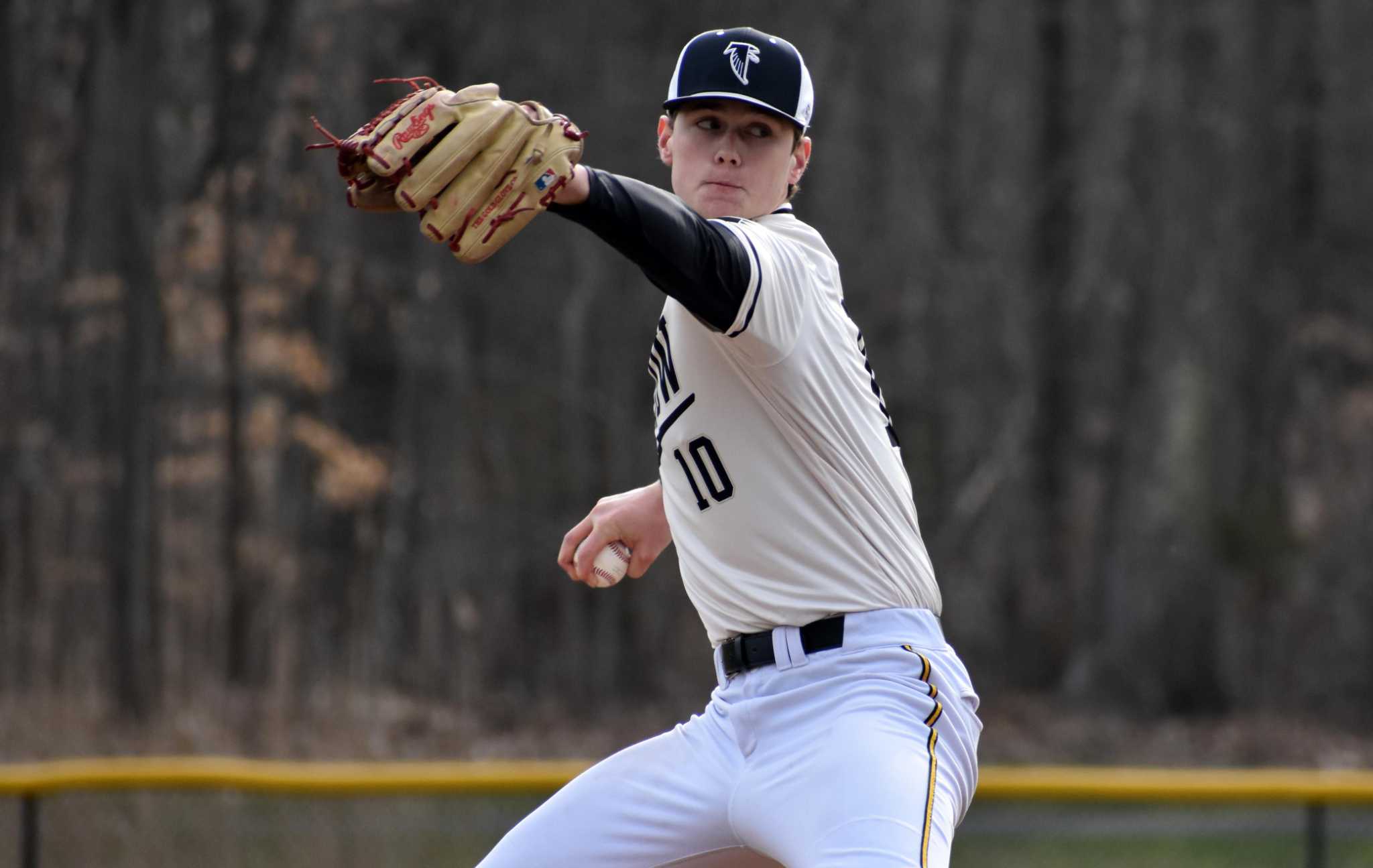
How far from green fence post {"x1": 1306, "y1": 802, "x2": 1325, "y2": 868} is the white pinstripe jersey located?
2775mm

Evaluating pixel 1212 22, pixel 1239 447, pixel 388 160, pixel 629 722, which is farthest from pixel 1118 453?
pixel 388 160

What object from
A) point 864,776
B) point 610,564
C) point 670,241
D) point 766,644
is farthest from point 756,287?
point 610,564

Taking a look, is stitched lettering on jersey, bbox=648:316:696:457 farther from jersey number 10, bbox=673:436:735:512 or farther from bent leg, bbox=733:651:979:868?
bent leg, bbox=733:651:979:868

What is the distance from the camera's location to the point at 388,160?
2066mm

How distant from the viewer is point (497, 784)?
4.99m

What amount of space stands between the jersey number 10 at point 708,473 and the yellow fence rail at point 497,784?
250cm

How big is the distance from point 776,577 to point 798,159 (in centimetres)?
93

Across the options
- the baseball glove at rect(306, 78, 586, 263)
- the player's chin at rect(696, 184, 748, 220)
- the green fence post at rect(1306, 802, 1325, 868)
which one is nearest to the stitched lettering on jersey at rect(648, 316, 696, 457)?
the player's chin at rect(696, 184, 748, 220)

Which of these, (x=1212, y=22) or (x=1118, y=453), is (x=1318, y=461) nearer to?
(x=1118, y=453)

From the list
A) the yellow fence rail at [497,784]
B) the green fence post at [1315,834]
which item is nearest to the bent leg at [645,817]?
the yellow fence rail at [497,784]

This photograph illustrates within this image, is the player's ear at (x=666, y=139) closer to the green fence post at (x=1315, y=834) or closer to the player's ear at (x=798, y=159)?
the player's ear at (x=798, y=159)

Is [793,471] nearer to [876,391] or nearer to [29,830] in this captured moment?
[876,391]

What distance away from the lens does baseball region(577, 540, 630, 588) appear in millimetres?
3129

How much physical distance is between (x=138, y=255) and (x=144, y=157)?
550 mm
